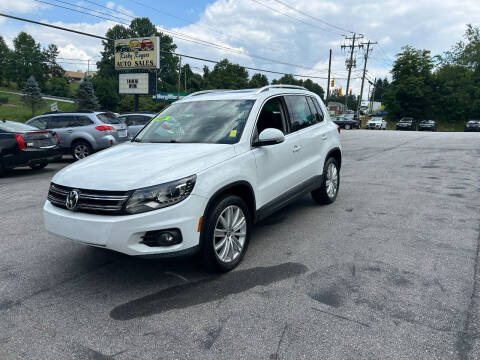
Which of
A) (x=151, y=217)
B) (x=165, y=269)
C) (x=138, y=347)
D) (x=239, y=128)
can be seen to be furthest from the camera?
(x=239, y=128)

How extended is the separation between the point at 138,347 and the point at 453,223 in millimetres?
4730

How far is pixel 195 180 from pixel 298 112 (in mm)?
2578

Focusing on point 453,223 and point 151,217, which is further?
point 453,223

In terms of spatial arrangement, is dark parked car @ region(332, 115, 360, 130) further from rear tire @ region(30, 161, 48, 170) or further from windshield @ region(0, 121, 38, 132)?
windshield @ region(0, 121, 38, 132)

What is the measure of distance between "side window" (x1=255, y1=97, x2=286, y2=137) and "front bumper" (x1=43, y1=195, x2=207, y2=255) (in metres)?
1.43

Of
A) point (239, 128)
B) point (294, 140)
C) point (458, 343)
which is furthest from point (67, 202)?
point (458, 343)

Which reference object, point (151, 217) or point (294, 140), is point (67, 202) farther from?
point (294, 140)

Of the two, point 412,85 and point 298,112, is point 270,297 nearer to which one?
point 298,112

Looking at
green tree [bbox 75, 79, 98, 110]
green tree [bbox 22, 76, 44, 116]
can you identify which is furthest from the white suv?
green tree [bbox 22, 76, 44, 116]

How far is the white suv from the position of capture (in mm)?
3043

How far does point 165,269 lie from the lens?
3.81 m

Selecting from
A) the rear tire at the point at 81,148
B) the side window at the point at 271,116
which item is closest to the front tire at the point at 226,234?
the side window at the point at 271,116

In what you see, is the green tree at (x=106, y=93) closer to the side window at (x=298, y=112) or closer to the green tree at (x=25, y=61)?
the green tree at (x=25, y=61)

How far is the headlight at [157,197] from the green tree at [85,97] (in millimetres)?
57577
